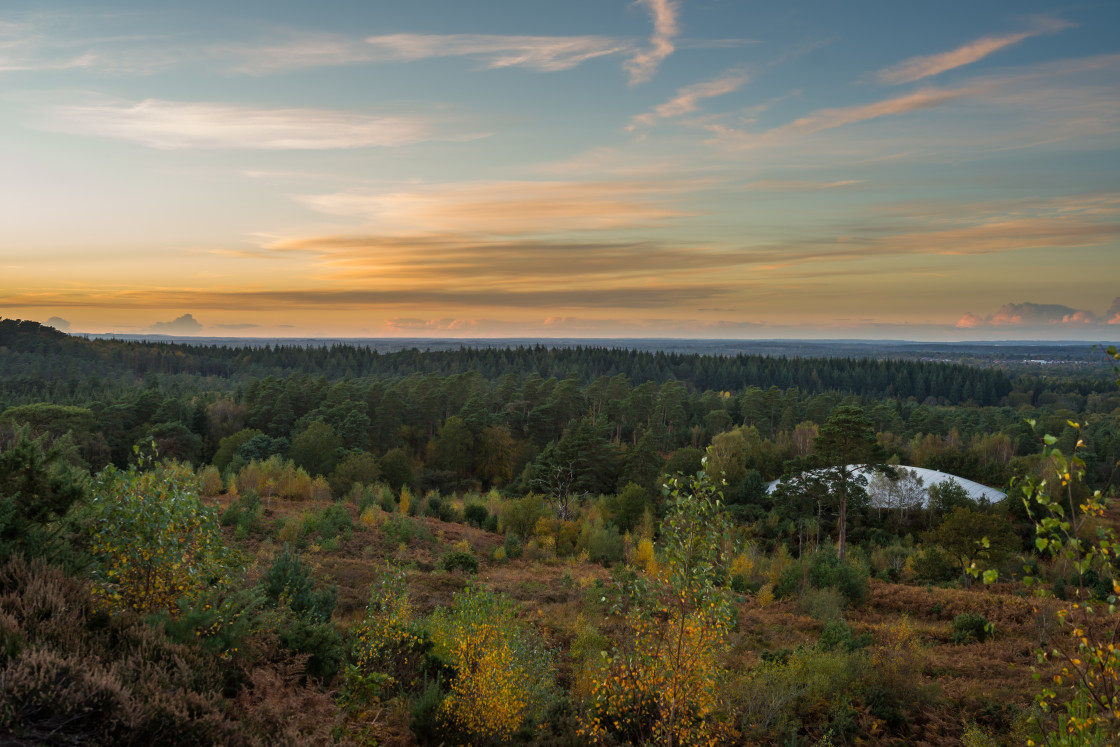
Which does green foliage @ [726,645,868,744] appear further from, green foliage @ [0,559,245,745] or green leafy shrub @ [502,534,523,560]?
green leafy shrub @ [502,534,523,560]

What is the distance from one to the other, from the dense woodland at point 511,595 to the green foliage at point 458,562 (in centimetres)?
18

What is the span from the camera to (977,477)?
194ft

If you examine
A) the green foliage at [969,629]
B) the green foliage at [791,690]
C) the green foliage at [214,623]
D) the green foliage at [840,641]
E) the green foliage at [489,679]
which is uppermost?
the green foliage at [214,623]

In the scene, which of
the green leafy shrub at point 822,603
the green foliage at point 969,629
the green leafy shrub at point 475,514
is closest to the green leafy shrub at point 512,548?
the green leafy shrub at point 475,514

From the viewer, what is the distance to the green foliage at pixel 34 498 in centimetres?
766

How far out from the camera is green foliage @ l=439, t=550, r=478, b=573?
76.0 ft

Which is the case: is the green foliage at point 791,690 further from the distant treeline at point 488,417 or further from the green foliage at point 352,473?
the green foliage at point 352,473

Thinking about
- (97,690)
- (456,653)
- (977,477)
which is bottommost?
(977,477)

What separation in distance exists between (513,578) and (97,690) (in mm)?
19174

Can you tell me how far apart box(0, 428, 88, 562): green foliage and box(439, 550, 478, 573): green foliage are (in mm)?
15550

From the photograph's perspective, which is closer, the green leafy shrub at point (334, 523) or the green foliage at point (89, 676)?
the green foliage at point (89, 676)

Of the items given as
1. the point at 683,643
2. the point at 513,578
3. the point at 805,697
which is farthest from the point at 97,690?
the point at 513,578

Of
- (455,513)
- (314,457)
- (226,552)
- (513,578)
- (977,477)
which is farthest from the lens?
(977,477)

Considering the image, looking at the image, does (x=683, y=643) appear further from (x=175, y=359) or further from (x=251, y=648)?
(x=175, y=359)
